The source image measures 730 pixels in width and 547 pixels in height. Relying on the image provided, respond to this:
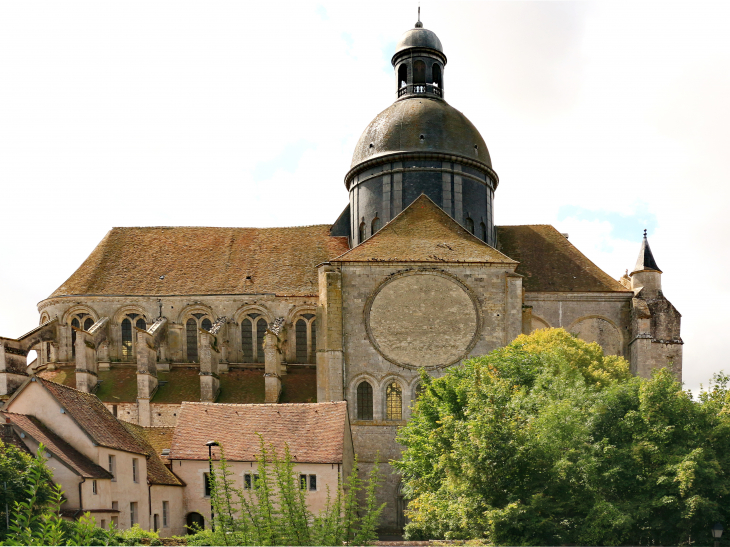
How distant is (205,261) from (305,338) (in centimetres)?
716

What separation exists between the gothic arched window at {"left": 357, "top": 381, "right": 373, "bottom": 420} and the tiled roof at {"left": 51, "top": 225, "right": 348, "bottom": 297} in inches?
320

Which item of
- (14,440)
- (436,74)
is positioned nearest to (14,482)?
(14,440)

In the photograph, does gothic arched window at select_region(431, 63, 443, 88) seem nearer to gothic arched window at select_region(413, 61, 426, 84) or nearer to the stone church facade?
the stone church facade

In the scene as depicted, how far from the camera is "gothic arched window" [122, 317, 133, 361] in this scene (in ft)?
132

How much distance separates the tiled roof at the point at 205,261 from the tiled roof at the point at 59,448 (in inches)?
661

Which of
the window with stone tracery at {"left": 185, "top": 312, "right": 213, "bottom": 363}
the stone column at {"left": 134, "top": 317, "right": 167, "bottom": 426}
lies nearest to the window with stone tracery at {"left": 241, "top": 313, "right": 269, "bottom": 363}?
the window with stone tracery at {"left": 185, "top": 312, "right": 213, "bottom": 363}

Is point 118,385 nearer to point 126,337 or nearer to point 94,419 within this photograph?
point 126,337

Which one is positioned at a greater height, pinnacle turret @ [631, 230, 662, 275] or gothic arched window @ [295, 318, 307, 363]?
pinnacle turret @ [631, 230, 662, 275]

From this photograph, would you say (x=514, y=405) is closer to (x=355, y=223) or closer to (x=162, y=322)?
→ (x=355, y=223)

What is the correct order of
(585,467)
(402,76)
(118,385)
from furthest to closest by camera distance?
(402,76) < (118,385) < (585,467)

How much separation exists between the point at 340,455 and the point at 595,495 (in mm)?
9625

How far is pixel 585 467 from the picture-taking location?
2023 centimetres

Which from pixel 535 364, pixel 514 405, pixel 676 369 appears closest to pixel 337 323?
pixel 535 364

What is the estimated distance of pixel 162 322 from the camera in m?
39.1
